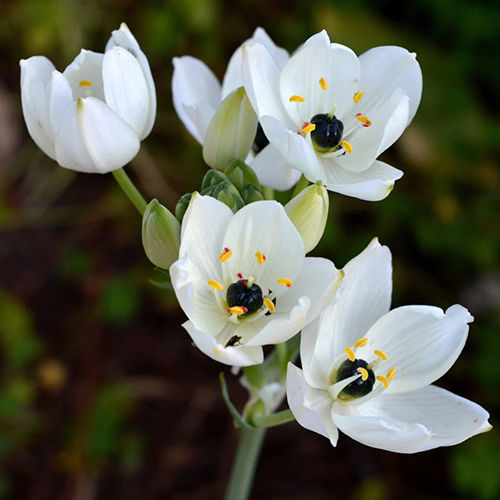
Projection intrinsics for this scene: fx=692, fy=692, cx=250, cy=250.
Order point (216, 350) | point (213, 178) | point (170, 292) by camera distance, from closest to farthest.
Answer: point (216, 350) → point (213, 178) → point (170, 292)

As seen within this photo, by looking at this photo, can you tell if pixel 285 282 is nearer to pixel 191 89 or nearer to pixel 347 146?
pixel 347 146

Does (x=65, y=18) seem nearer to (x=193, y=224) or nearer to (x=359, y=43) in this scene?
(x=359, y=43)

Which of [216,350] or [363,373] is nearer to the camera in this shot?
[216,350]

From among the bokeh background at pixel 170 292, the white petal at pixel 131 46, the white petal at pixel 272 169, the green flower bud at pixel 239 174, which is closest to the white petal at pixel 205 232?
the green flower bud at pixel 239 174

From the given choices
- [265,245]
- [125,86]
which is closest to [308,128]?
[265,245]

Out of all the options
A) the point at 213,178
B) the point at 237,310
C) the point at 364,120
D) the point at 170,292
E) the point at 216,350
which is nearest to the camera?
the point at 216,350

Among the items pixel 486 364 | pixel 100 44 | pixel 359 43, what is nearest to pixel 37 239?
pixel 100 44

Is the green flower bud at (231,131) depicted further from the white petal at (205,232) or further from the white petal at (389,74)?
the white petal at (389,74)

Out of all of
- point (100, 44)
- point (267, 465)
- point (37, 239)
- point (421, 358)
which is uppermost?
point (421, 358)
